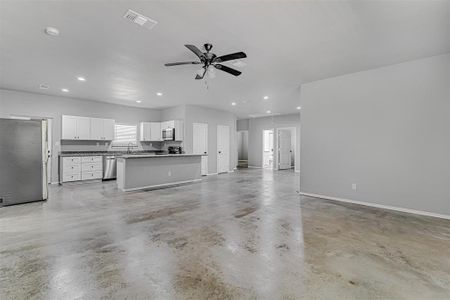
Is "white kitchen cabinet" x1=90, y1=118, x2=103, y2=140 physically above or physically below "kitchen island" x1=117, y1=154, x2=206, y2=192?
above

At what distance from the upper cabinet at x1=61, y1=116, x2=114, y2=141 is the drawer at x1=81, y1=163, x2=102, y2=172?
2.92 feet

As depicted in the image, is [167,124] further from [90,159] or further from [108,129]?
[90,159]

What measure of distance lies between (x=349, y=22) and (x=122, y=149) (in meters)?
7.97

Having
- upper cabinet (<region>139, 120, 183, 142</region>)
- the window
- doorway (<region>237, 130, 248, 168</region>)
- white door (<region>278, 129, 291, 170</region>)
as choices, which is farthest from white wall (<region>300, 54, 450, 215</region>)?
doorway (<region>237, 130, 248, 168</region>)

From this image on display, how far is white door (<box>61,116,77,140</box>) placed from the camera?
680 centimetres

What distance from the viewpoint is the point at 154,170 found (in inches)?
246

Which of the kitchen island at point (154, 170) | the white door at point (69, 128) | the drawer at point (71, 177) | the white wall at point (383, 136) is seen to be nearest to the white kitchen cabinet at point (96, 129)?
the white door at point (69, 128)

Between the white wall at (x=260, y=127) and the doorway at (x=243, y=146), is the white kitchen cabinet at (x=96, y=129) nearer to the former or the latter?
the white wall at (x=260, y=127)

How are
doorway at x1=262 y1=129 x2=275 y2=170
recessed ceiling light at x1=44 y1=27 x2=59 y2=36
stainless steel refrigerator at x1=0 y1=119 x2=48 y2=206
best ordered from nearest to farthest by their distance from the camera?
recessed ceiling light at x1=44 y1=27 x2=59 y2=36, stainless steel refrigerator at x1=0 y1=119 x2=48 y2=206, doorway at x1=262 y1=129 x2=275 y2=170

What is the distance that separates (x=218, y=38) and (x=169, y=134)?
5.61 m

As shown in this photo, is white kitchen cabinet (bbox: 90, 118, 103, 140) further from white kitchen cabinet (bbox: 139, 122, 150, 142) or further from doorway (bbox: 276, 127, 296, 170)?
doorway (bbox: 276, 127, 296, 170)

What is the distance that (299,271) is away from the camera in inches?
82.7

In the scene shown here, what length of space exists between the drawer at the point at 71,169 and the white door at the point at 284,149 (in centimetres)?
828

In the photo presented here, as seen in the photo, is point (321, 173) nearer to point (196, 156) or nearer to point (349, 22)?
point (349, 22)
